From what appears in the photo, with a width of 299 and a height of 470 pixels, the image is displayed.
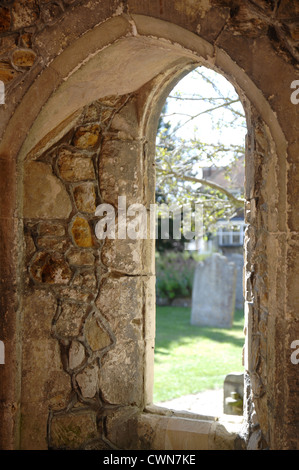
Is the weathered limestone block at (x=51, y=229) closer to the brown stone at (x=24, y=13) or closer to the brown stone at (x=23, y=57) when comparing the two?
the brown stone at (x=23, y=57)

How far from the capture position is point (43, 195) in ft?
9.60

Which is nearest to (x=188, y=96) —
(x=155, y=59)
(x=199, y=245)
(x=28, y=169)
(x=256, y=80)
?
(x=155, y=59)

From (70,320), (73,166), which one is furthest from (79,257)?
(73,166)

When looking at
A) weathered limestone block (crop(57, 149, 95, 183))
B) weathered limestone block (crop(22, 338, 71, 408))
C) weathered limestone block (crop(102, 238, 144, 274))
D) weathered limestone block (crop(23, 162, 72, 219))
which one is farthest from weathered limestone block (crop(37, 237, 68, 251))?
weathered limestone block (crop(22, 338, 71, 408))

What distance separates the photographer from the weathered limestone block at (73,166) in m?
3.00

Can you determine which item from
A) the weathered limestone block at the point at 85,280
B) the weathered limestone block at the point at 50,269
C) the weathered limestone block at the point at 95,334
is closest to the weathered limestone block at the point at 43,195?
the weathered limestone block at the point at 50,269

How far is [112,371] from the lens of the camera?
9.78 ft

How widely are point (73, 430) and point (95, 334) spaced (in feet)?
1.79

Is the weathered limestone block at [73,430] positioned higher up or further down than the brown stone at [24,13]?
further down

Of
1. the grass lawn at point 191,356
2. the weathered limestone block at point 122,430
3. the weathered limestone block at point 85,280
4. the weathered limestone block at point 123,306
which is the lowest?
the grass lawn at point 191,356

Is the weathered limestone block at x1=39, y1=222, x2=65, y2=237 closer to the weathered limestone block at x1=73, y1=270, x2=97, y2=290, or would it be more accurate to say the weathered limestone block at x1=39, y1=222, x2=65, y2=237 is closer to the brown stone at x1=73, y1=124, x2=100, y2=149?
the weathered limestone block at x1=73, y1=270, x2=97, y2=290

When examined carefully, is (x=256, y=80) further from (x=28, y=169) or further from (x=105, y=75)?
(x=28, y=169)

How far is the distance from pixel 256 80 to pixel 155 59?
2.68 ft

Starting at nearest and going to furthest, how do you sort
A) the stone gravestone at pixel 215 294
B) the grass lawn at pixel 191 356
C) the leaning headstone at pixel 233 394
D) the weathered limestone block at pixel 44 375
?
the weathered limestone block at pixel 44 375, the leaning headstone at pixel 233 394, the grass lawn at pixel 191 356, the stone gravestone at pixel 215 294
